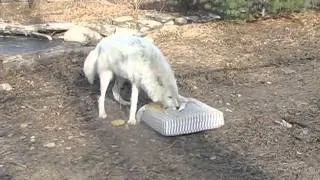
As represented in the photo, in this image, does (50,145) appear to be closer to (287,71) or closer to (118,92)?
(118,92)

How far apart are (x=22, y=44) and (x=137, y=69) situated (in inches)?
215

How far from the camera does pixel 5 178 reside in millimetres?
4656

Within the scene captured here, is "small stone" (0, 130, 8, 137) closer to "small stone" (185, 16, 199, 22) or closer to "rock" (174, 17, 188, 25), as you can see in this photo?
"rock" (174, 17, 188, 25)

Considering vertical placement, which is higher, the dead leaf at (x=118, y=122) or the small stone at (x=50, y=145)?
the dead leaf at (x=118, y=122)

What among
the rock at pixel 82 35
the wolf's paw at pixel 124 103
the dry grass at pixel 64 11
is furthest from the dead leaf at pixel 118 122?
the dry grass at pixel 64 11

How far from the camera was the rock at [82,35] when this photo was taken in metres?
10.6

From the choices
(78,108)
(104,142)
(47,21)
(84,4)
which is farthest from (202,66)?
(84,4)

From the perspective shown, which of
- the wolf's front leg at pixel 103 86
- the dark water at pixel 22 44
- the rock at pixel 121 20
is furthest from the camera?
the rock at pixel 121 20

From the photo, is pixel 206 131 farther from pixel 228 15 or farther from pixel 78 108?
pixel 228 15

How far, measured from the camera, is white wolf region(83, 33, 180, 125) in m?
5.64

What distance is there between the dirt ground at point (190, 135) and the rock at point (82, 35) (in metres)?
1.98

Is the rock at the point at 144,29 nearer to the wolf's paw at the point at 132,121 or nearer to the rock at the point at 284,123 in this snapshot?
the wolf's paw at the point at 132,121

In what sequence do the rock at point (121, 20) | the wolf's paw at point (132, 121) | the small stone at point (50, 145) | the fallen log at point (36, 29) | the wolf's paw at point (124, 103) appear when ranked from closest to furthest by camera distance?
the small stone at point (50, 145) → the wolf's paw at point (132, 121) → the wolf's paw at point (124, 103) → the fallen log at point (36, 29) → the rock at point (121, 20)

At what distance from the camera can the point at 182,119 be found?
5.44m
